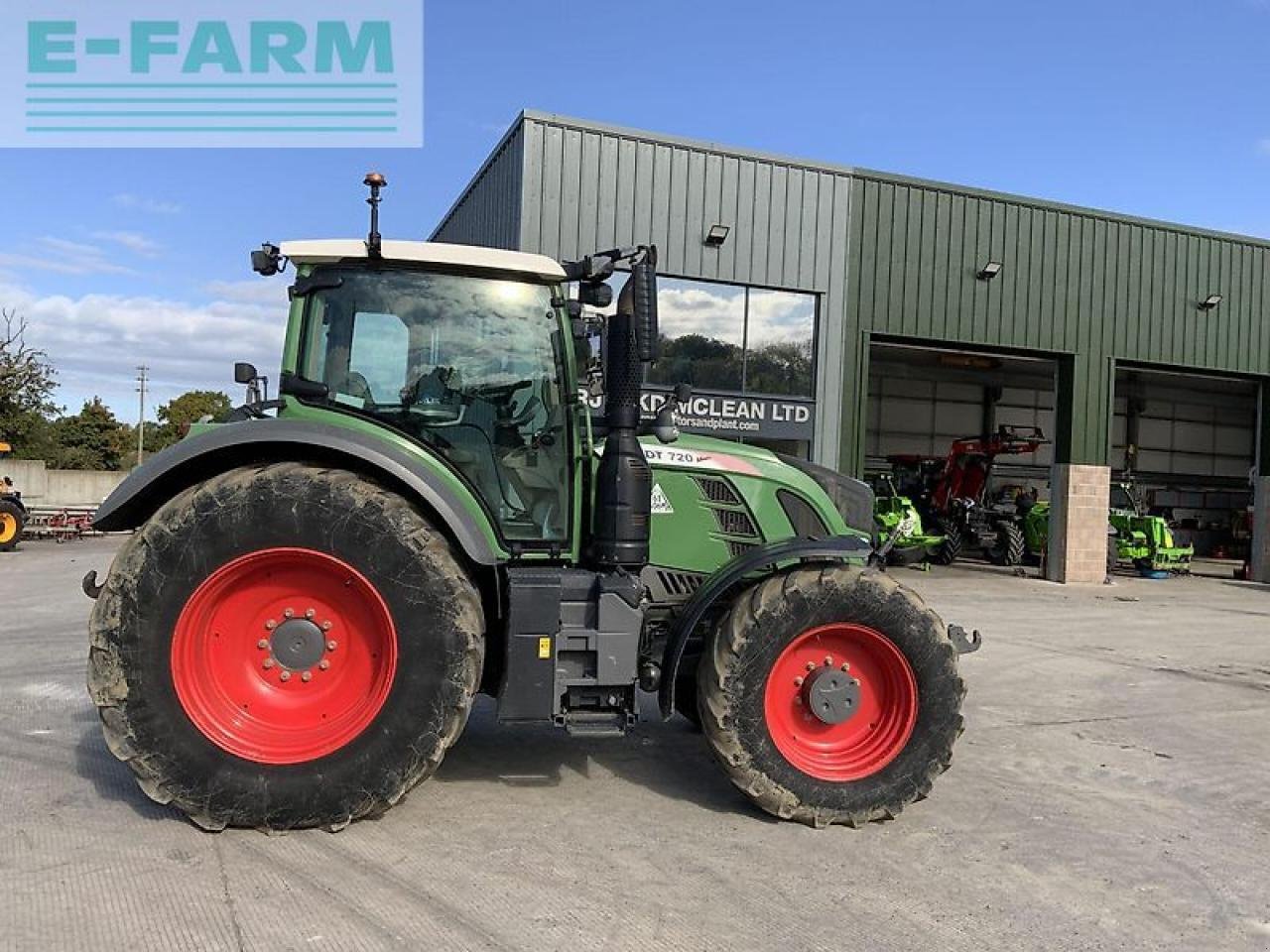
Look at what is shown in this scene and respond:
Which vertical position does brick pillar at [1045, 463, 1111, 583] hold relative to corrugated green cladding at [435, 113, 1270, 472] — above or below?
below

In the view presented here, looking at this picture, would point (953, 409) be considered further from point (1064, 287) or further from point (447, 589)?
point (447, 589)

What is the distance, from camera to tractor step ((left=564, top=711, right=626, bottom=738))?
4.15 meters

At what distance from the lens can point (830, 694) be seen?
14.4 feet

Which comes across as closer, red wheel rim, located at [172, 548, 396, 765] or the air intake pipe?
red wheel rim, located at [172, 548, 396, 765]

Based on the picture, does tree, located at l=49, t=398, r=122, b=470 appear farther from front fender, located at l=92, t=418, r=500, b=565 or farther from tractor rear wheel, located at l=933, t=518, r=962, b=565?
front fender, located at l=92, t=418, r=500, b=565

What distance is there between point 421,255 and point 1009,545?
18.5m

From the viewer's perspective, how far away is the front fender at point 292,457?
397 cm

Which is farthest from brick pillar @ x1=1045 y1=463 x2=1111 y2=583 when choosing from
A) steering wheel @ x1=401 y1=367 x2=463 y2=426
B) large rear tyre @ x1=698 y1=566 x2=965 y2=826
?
steering wheel @ x1=401 y1=367 x2=463 y2=426

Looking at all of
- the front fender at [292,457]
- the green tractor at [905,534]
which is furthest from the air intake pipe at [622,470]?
the green tractor at [905,534]

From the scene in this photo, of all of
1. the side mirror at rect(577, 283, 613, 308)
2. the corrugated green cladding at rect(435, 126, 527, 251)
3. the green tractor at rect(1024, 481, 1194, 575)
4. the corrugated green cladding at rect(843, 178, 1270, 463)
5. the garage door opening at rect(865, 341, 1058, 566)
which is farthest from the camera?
the garage door opening at rect(865, 341, 1058, 566)

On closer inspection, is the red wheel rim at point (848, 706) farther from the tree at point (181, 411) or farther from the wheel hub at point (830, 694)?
the tree at point (181, 411)

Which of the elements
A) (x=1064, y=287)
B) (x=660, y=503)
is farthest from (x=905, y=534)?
(x=660, y=503)

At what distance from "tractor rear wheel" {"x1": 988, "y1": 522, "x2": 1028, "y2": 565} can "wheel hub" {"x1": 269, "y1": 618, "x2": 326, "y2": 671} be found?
18.7 metres

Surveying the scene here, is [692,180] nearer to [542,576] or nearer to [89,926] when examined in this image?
[542,576]
